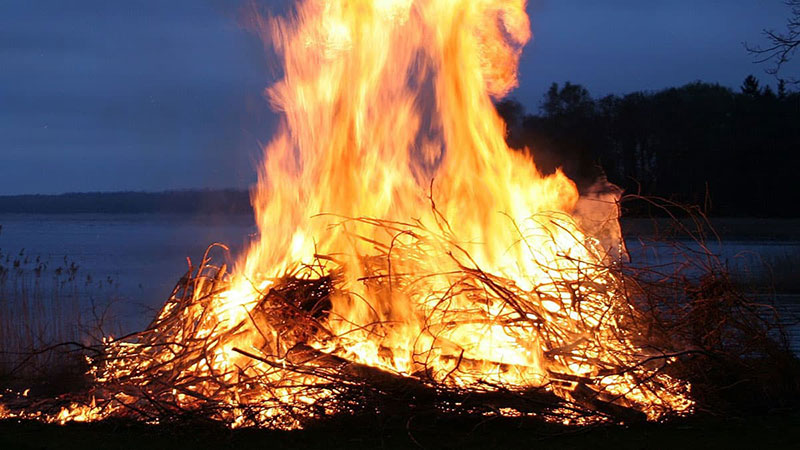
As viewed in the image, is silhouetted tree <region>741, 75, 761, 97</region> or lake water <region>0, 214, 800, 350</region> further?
silhouetted tree <region>741, 75, 761, 97</region>

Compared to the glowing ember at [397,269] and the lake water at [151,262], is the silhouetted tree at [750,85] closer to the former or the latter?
the lake water at [151,262]

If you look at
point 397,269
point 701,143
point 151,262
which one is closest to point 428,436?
point 397,269

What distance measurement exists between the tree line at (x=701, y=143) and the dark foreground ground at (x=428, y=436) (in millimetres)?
24377

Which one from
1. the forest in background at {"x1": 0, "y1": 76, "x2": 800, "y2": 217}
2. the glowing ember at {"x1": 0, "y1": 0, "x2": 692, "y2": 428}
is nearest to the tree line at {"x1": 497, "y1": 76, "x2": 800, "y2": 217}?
the forest in background at {"x1": 0, "y1": 76, "x2": 800, "y2": 217}

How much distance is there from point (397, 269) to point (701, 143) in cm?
3351

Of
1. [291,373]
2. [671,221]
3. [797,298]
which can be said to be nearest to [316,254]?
[291,373]

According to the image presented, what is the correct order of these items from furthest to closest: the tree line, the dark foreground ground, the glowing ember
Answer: the tree line, the glowing ember, the dark foreground ground

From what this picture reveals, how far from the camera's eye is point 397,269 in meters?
6.09

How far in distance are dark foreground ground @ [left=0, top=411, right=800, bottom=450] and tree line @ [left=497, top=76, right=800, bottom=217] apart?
80.0 feet

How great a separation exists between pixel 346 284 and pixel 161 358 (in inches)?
53.9

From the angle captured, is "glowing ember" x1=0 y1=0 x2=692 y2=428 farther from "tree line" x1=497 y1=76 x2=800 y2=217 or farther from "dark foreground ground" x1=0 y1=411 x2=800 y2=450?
"tree line" x1=497 y1=76 x2=800 y2=217

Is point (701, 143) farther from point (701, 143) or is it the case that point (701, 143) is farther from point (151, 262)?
point (151, 262)

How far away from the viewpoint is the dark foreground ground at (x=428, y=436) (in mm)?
4711

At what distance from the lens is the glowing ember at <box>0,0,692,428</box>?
5.24m
